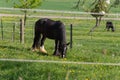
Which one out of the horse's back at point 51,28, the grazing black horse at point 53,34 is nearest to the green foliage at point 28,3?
the grazing black horse at point 53,34

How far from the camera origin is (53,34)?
11773mm

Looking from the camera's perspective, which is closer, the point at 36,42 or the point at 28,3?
the point at 36,42

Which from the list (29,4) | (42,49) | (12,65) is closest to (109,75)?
(12,65)

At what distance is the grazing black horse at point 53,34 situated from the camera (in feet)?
37.1

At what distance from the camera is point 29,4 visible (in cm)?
3991

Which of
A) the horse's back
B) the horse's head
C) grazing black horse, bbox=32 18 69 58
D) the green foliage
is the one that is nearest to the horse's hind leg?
grazing black horse, bbox=32 18 69 58

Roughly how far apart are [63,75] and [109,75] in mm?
987

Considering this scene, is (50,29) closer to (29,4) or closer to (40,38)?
(40,38)

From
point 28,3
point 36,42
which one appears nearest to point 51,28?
point 36,42

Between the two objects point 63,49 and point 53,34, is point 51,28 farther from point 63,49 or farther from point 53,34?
point 63,49

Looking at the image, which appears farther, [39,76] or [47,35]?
[47,35]

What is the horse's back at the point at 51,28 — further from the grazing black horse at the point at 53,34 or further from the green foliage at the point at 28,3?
the green foliage at the point at 28,3

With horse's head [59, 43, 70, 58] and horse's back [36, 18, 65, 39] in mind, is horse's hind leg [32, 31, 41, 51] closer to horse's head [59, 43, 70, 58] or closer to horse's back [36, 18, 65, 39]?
horse's back [36, 18, 65, 39]

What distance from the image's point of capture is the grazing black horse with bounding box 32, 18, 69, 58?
11320mm
